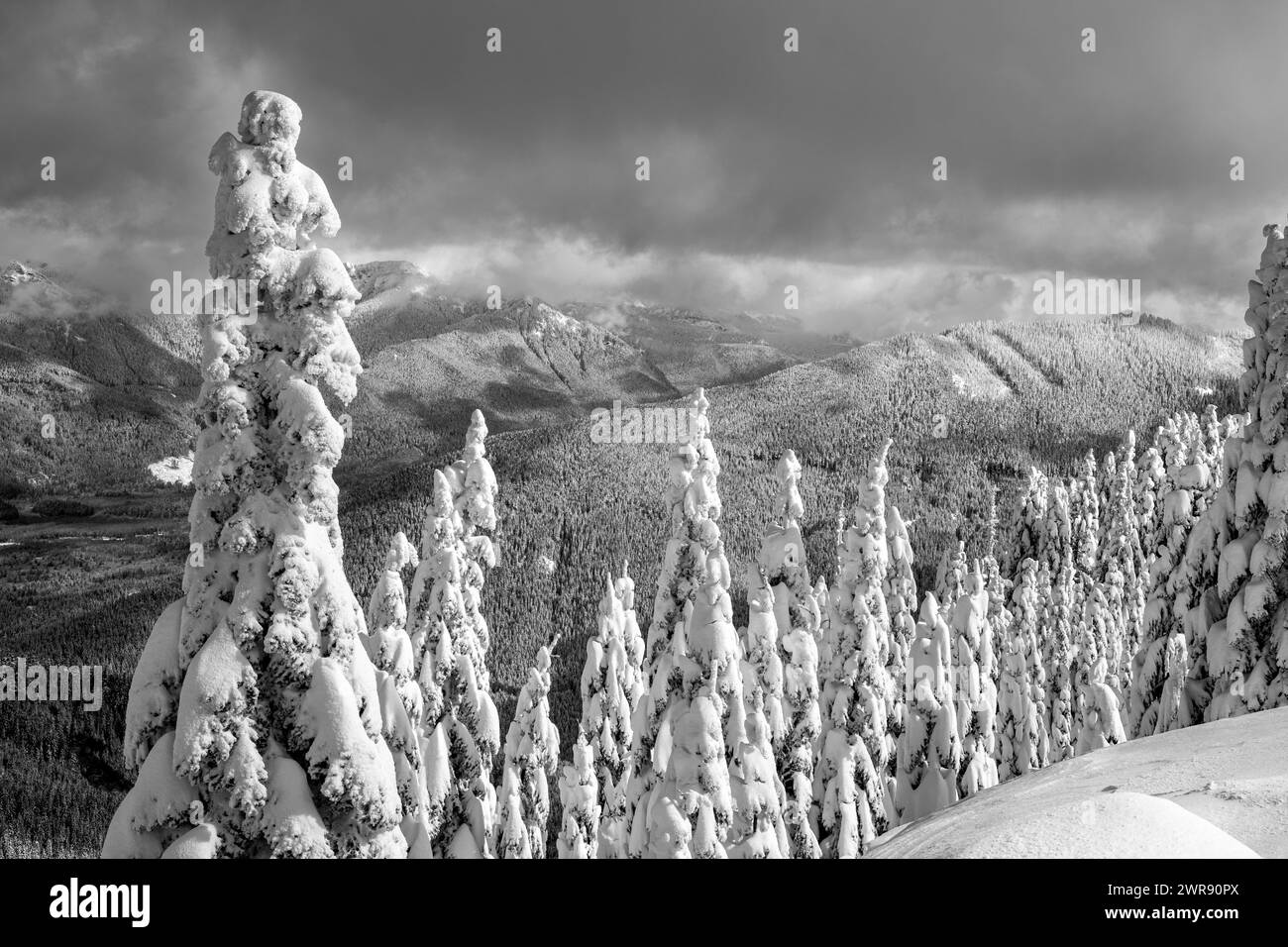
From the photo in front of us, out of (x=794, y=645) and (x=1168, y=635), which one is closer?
(x=1168, y=635)

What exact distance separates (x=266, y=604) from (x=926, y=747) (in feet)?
68.1

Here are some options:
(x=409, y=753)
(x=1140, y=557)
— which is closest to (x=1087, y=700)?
(x=409, y=753)

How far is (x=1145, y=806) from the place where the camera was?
8.11 meters

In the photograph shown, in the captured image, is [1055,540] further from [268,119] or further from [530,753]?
[268,119]

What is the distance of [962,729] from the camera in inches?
1216

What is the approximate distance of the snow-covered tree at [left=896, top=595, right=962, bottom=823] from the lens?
24.4m

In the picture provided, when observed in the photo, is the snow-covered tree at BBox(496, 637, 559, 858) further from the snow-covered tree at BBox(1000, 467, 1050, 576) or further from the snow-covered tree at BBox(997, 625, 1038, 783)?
the snow-covered tree at BBox(1000, 467, 1050, 576)

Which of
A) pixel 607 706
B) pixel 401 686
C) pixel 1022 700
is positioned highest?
pixel 401 686

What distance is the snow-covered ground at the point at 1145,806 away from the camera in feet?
25.4

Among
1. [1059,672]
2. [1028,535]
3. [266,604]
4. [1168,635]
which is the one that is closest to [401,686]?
[266,604]

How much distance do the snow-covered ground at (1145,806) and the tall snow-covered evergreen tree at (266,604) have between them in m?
5.78

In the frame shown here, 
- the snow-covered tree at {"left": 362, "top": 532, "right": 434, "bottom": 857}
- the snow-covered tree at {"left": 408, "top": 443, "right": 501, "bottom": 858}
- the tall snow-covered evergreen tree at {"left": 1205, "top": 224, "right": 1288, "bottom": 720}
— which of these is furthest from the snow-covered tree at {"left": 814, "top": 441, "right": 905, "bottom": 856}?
the snow-covered tree at {"left": 362, "top": 532, "right": 434, "bottom": 857}

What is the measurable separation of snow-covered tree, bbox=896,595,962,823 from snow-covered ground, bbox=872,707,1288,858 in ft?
35.9
